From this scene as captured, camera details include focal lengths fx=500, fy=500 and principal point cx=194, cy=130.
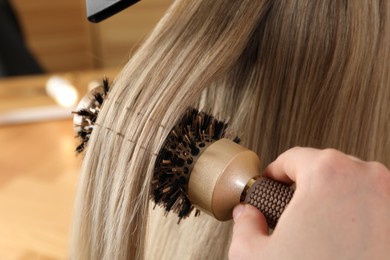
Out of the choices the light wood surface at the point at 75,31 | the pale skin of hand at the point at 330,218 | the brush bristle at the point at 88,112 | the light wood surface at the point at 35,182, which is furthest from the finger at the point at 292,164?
the light wood surface at the point at 75,31

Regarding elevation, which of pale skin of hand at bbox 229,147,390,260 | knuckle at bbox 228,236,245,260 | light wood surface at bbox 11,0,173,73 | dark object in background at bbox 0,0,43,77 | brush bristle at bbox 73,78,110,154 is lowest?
knuckle at bbox 228,236,245,260

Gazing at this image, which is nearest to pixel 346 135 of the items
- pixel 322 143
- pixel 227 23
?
pixel 322 143

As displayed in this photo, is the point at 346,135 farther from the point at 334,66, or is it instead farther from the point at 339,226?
the point at 339,226

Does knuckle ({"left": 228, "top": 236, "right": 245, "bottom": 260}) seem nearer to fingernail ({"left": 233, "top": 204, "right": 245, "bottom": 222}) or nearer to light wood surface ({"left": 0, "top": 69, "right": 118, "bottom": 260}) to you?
fingernail ({"left": 233, "top": 204, "right": 245, "bottom": 222})

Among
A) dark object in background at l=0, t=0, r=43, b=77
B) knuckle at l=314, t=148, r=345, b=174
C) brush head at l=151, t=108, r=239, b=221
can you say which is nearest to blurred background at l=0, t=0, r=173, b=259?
dark object in background at l=0, t=0, r=43, b=77

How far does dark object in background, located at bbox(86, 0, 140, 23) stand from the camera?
0.41m

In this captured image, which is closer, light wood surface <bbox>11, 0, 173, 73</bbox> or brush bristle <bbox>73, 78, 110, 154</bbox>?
brush bristle <bbox>73, 78, 110, 154</bbox>

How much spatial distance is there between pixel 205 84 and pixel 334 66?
0.43 feet

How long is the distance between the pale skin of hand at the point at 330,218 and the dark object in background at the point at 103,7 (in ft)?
0.64

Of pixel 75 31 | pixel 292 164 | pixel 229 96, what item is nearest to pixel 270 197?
→ pixel 292 164

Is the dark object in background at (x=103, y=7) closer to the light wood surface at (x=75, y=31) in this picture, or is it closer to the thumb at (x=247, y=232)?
the thumb at (x=247, y=232)

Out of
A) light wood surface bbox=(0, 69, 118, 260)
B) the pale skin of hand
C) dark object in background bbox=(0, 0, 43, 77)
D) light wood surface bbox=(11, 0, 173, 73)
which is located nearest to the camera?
the pale skin of hand

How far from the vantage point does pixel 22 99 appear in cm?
111

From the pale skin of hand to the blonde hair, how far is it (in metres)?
0.11
